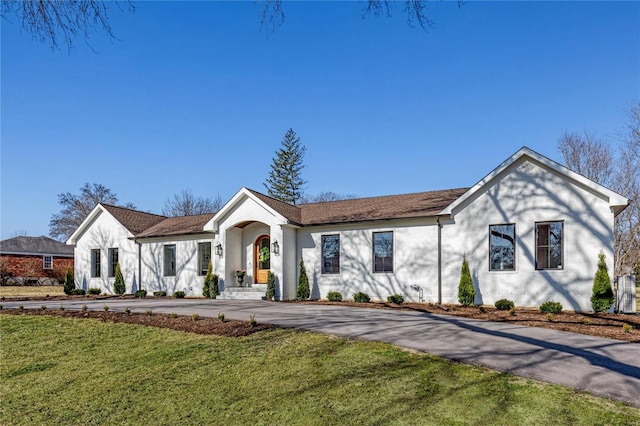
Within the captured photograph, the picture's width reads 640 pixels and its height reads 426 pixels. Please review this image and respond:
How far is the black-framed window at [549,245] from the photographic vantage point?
1368 cm

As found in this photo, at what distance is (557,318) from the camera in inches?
455

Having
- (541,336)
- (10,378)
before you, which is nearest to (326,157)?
(541,336)

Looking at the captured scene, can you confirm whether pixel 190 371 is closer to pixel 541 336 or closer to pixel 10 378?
pixel 10 378

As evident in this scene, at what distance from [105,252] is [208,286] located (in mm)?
8084

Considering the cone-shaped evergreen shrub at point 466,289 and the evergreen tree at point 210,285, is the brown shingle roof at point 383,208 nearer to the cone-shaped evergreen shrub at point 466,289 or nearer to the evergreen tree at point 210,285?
the cone-shaped evergreen shrub at point 466,289

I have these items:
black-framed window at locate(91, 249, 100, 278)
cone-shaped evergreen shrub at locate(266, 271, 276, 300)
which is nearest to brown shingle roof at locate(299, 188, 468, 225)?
cone-shaped evergreen shrub at locate(266, 271, 276, 300)

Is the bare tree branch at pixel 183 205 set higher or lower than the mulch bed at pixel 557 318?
higher

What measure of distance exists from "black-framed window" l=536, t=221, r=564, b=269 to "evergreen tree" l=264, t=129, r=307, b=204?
119 ft

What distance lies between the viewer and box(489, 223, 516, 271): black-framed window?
14.4 meters

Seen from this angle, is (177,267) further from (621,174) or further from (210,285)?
(621,174)

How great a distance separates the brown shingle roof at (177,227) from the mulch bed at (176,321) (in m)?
8.31

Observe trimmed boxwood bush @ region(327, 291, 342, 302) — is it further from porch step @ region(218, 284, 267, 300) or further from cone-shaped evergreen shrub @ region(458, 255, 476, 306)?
cone-shaped evergreen shrub @ region(458, 255, 476, 306)

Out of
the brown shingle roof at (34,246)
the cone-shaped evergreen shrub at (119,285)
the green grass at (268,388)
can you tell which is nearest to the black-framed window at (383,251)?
the green grass at (268,388)

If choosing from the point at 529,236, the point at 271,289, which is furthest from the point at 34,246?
the point at 529,236
